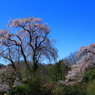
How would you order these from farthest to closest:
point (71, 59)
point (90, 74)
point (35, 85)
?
1. point (71, 59)
2. point (90, 74)
3. point (35, 85)

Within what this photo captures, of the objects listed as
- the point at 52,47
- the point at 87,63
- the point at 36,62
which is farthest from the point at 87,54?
the point at 36,62

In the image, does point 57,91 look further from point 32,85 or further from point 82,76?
point 82,76

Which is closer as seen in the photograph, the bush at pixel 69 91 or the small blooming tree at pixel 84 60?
the bush at pixel 69 91

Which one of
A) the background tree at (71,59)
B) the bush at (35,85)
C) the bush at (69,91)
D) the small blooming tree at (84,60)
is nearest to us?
the bush at (35,85)

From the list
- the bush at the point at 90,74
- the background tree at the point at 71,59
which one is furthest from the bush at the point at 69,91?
the background tree at the point at 71,59

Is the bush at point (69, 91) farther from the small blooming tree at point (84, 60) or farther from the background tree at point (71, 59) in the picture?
the background tree at point (71, 59)

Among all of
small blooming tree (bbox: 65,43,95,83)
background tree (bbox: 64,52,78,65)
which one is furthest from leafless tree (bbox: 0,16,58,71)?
background tree (bbox: 64,52,78,65)

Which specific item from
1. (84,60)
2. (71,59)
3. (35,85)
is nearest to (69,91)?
(35,85)

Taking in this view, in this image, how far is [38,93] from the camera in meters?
11.0

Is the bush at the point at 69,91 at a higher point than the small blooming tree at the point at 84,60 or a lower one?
lower

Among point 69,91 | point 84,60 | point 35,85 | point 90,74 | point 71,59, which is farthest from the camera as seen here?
point 71,59

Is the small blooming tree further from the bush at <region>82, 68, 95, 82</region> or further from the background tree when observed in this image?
the background tree

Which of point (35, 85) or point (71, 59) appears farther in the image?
point (71, 59)

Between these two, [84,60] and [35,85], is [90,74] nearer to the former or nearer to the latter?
[84,60]
